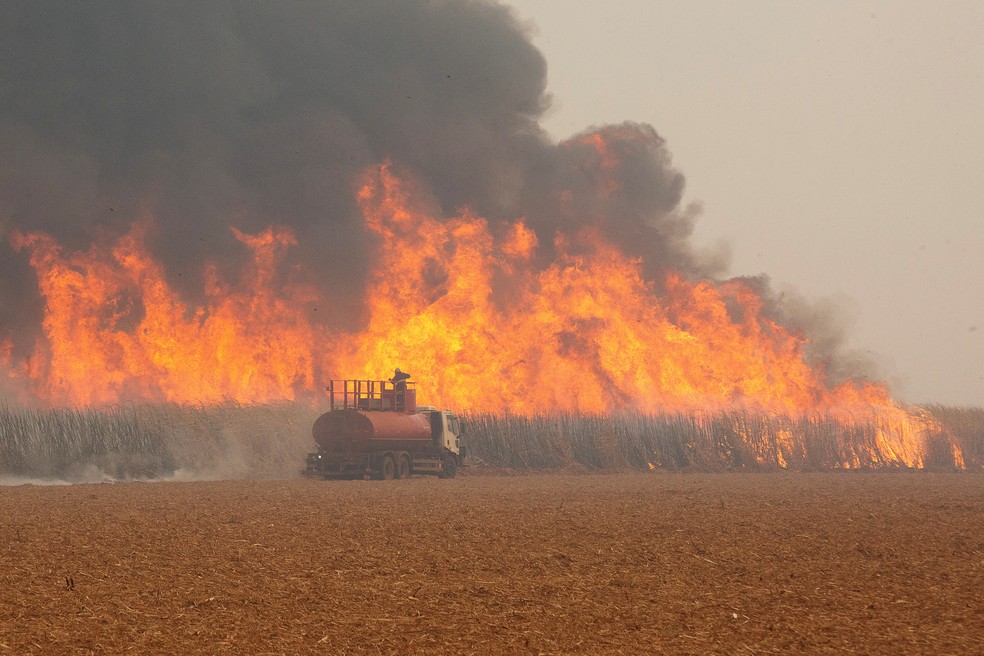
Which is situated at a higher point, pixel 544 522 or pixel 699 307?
pixel 699 307

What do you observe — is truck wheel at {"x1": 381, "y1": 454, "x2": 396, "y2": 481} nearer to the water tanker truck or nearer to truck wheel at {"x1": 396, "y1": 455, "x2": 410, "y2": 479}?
the water tanker truck

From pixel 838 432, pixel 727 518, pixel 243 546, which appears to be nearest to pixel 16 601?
pixel 243 546

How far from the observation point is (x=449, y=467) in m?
46.1

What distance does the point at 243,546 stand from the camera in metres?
19.6

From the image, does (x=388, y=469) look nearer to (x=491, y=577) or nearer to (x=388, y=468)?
(x=388, y=468)

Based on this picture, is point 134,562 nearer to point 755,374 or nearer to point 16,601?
point 16,601

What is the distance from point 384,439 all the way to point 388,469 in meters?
1.21

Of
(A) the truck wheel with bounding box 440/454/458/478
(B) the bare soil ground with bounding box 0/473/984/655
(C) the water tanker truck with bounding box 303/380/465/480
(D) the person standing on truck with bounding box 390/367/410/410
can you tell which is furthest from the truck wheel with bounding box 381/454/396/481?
(B) the bare soil ground with bounding box 0/473/984/655

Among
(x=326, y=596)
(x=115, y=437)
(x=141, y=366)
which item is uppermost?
(x=141, y=366)

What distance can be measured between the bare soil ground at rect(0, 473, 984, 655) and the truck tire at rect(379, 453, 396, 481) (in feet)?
43.7

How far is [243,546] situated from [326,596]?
5226 mm

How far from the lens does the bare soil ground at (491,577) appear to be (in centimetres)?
1238

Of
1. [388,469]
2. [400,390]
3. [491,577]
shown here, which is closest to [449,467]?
[388,469]

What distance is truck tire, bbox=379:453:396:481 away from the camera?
42594 millimetres
